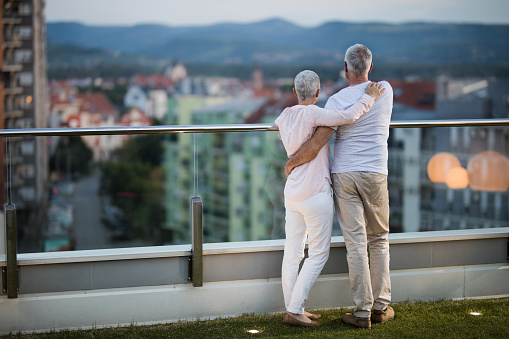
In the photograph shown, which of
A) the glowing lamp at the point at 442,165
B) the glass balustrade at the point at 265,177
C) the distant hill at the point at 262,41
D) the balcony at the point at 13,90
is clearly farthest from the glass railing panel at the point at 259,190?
the distant hill at the point at 262,41

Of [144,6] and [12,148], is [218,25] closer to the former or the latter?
[144,6]

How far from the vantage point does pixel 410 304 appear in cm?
349

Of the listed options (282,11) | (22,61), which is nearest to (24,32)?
(22,61)

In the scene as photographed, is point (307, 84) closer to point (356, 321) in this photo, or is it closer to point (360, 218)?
point (360, 218)

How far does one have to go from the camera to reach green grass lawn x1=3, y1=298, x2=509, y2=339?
299 cm

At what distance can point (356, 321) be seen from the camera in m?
3.09

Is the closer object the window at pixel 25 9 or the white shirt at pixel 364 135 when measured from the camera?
the white shirt at pixel 364 135

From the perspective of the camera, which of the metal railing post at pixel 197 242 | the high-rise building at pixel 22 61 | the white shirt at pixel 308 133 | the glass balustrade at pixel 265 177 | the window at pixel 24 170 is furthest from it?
the high-rise building at pixel 22 61

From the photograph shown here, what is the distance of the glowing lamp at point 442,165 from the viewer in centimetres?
519

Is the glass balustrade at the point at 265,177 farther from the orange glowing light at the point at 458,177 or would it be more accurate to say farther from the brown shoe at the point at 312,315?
the brown shoe at the point at 312,315

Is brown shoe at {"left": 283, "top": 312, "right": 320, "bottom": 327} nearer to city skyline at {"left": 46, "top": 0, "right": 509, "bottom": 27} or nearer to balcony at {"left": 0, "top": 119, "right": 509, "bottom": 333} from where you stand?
balcony at {"left": 0, "top": 119, "right": 509, "bottom": 333}

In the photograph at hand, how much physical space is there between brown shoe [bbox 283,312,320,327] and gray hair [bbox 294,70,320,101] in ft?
3.50

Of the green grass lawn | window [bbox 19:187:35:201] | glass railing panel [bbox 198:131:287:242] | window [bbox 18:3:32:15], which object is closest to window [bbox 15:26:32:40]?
window [bbox 18:3:32:15]

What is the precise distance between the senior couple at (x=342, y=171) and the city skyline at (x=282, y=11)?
8470 centimetres
